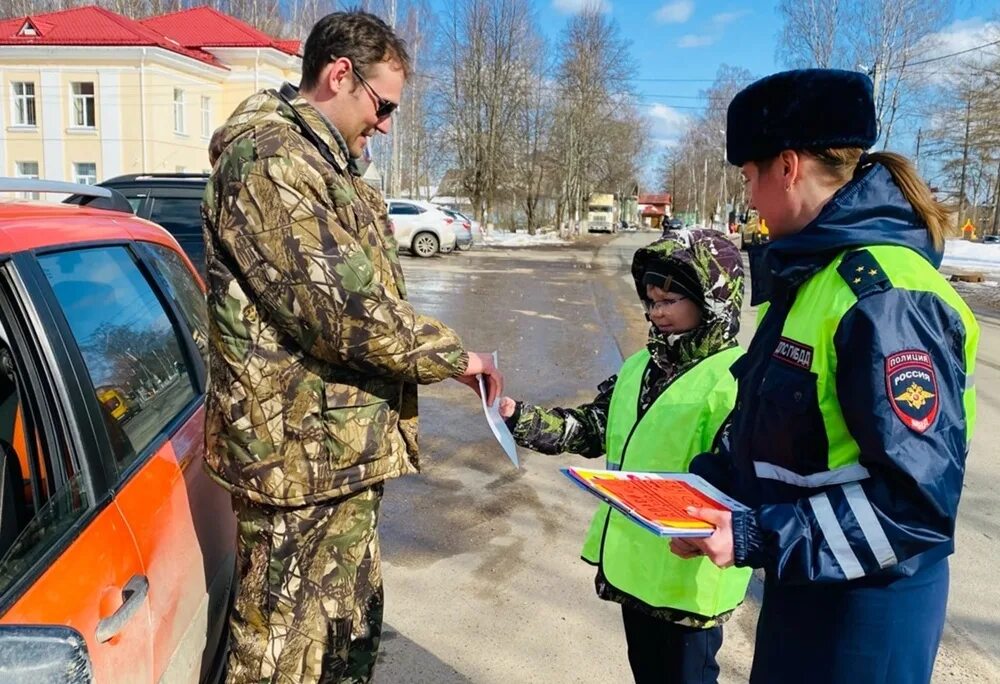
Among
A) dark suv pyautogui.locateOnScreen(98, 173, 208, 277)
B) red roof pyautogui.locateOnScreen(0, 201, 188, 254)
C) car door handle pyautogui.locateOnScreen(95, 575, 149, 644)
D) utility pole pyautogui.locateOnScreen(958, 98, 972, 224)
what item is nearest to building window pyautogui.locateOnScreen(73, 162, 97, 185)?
dark suv pyautogui.locateOnScreen(98, 173, 208, 277)

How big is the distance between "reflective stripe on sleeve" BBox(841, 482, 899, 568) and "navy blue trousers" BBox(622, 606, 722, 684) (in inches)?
35.0

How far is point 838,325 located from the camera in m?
1.34

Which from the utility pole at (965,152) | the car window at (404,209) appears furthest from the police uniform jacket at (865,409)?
the car window at (404,209)

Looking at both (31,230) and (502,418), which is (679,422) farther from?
(31,230)

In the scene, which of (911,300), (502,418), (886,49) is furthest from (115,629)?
(886,49)

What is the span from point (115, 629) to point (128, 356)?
94cm

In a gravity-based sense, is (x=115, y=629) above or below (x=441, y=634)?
above

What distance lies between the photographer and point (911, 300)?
1.30 m

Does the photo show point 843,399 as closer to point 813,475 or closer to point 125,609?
point 813,475

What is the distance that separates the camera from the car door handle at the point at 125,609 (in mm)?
1440

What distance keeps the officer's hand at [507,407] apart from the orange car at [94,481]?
2.89 feet

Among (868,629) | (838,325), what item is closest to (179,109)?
(838,325)

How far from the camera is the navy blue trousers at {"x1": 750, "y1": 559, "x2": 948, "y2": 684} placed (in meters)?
1.44

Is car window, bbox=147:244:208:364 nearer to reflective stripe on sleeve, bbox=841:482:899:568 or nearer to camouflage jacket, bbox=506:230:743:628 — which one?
camouflage jacket, bbox=506:230:743:628
